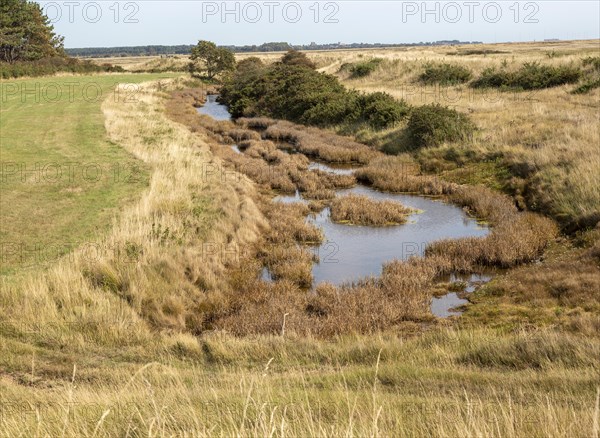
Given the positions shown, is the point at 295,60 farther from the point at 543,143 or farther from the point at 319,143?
the point at 543,143

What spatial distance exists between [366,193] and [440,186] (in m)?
2.89

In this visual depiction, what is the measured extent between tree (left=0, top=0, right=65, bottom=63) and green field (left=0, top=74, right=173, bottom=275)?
46.7 metres

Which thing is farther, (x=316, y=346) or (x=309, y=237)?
(x=309, y=237)

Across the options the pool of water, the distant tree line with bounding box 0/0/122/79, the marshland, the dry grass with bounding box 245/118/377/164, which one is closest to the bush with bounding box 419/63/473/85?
the marshland

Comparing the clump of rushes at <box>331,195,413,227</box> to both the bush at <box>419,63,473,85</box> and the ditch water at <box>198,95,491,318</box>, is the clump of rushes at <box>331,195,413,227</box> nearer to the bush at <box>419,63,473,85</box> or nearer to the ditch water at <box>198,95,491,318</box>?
the ditch water at <box>198,95,491,318</box>

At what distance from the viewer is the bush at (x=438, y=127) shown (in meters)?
25.4

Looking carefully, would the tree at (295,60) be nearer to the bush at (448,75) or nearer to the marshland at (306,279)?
the bush at (448,75)

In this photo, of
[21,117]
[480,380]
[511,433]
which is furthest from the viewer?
[21,117]

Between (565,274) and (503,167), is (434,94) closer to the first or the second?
(503,167)

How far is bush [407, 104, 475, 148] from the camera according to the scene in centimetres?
2542

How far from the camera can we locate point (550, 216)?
1586 centimetres

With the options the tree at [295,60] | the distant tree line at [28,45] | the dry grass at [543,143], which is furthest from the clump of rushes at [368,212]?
the distant tree line at [28,45]

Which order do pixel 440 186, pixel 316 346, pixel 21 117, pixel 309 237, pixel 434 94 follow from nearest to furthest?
1. pixel 316 346
2. pixel 309 237
3. pixel 440 186
4. pixel 21 117
5. pixel 434 94

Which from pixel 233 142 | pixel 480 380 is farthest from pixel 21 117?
pixel 480 380
